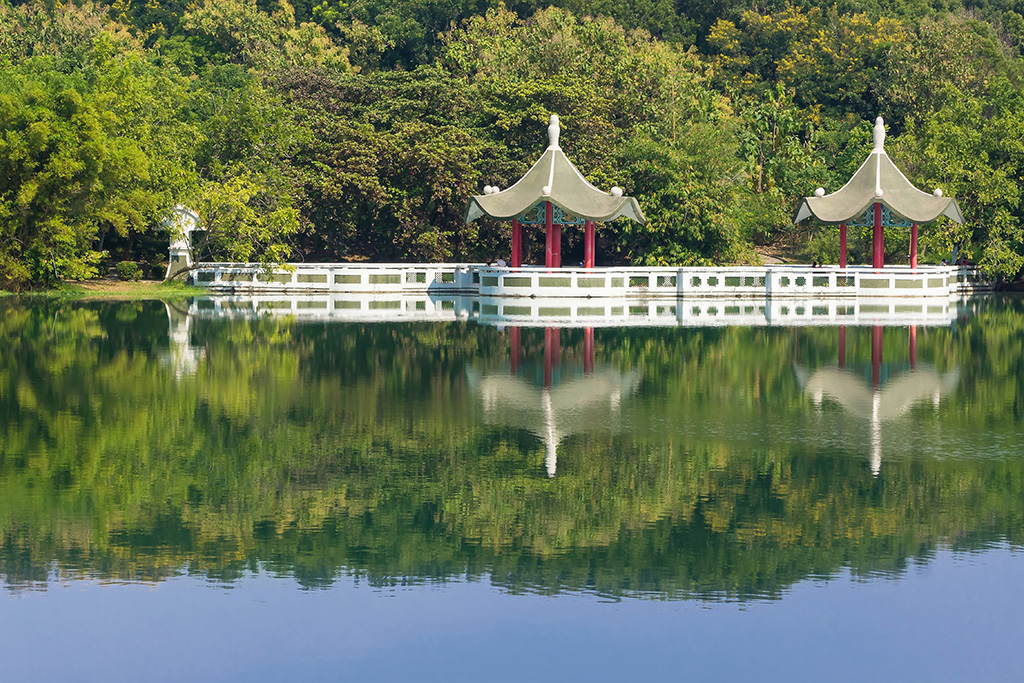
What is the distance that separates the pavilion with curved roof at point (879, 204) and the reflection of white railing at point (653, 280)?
1.18 m

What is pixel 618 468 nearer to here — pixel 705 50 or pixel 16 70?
pixel 16 70

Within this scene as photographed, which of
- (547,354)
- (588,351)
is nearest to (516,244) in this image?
(588,351)

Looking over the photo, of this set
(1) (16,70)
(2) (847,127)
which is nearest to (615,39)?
(2) (847,127)

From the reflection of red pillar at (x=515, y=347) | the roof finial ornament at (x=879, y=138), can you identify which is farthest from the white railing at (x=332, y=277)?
the reflection of red pillar at (x=515, y=347)

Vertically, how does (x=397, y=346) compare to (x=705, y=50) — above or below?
below

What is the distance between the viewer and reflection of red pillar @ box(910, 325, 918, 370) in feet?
85.9

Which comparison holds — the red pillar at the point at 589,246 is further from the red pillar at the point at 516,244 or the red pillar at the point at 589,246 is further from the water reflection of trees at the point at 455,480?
the water reflection of trees at the point at 455,480

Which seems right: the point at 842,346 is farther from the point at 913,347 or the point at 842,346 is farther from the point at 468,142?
the point at 468,142

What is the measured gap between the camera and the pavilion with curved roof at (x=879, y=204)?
47.3m

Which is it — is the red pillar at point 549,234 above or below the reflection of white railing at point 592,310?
above

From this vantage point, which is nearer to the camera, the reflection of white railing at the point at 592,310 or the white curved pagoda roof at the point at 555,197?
the reflection of white railing at the point at 592,310

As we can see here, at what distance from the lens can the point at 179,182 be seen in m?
46.5

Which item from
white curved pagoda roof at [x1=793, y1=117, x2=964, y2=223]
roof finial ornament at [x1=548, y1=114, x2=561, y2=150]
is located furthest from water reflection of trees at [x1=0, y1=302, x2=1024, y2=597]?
roof finial ornament at [x1=548, y1=114, x2=561, y2=150]

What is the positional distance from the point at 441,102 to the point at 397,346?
28.6 metres
